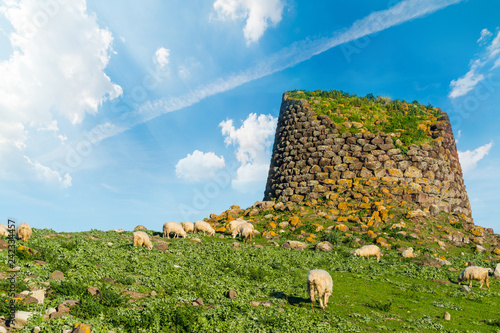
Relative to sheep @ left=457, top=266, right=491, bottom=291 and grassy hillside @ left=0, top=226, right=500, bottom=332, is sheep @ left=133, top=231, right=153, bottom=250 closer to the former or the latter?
grassy hillside @ left=0, top=226, right=500, bottom=332

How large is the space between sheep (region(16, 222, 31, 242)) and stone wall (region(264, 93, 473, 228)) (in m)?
21.9

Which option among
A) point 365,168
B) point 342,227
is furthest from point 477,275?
point 365,168

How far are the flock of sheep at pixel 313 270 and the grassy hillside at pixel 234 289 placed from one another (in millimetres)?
585

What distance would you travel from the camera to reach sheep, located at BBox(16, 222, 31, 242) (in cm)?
1449

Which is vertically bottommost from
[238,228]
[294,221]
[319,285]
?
[319,285]

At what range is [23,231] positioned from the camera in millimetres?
14562

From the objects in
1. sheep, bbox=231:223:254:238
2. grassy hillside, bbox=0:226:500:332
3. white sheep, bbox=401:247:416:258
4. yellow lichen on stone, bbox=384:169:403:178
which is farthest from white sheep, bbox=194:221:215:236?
yellow lichen on stone, bbox=384:169:403:178

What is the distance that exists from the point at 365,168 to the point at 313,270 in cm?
2194

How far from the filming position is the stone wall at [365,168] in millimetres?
29531

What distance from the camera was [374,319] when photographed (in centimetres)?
1048

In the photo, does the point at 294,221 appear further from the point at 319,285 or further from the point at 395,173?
the point at 319,285

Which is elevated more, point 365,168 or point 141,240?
point 365,168

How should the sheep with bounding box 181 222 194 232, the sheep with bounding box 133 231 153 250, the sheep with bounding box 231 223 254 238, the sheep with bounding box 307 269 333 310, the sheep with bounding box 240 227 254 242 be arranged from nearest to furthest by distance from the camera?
1. the sheep with bounding box 307 269 333 310
2. the sheep with bounding box 133 231 153 250
3. the sheep with bounding box 240 227 254 242
4. the sheep with bounding box 231 223 254 238
5. the sheep with bounding box 181 222 194 232

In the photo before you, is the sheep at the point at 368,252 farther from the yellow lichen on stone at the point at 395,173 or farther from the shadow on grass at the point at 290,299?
the yellow lichen on stone at the point at 395,173
